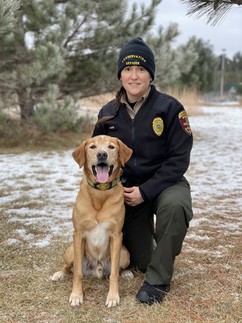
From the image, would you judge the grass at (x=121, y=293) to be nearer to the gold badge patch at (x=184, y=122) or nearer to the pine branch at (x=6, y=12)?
the gold badge patch at (x=184, y=122)

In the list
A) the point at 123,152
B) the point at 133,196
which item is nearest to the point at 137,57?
the point at 123,152

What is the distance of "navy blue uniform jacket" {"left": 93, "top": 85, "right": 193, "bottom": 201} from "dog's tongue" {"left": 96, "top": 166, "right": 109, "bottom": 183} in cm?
29

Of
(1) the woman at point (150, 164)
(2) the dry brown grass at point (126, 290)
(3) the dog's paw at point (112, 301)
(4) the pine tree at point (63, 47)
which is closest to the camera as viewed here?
(2) the dry brown grass at point (126, 290)

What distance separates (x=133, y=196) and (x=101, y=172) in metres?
0.32

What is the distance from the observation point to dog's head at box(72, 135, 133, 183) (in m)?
2.58

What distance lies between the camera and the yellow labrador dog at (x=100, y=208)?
2.59 m

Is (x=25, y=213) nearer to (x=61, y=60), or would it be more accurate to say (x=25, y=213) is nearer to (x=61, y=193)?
(x=61, y=193)

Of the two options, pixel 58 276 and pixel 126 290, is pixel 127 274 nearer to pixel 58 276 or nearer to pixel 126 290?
pixel 126 290

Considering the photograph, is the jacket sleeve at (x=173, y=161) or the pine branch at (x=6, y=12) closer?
the jacket sleeve at (x=173, y=161)

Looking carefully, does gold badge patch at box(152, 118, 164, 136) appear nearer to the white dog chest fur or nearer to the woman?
the woman

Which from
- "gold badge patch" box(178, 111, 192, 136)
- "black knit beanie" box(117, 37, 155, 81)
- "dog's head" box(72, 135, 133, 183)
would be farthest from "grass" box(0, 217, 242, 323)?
"black knit beanie" box(117, 37, 155, 81)

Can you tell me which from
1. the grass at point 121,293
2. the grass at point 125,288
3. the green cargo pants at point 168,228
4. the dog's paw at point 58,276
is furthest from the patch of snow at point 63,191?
the green cargo pants at point 168,228

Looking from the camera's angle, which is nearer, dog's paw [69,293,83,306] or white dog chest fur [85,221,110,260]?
dog's paw [69,293,83,306]

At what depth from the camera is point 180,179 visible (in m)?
2.84
